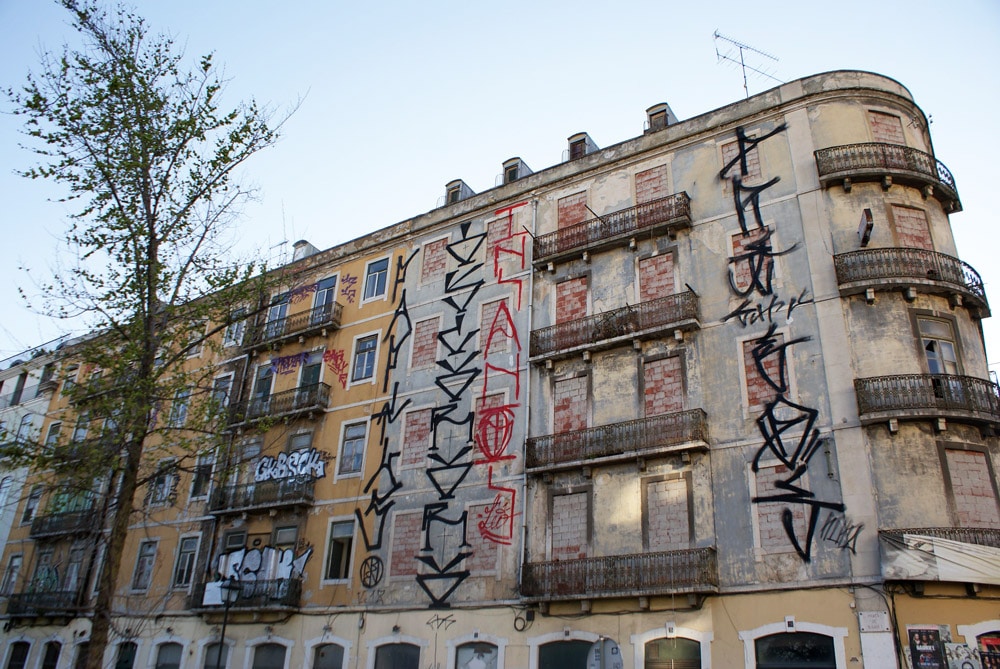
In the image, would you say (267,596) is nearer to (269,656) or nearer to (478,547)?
(269,656)

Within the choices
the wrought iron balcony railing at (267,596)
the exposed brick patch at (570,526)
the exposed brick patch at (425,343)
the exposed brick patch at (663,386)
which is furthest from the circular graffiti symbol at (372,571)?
the exposed brick patch at (663,386)

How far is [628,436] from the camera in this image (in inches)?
886

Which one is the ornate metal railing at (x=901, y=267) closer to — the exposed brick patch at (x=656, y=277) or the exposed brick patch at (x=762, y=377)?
the exposed brick patch at (x=762, y=377)

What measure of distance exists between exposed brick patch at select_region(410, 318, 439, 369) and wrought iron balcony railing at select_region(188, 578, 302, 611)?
8688 mm

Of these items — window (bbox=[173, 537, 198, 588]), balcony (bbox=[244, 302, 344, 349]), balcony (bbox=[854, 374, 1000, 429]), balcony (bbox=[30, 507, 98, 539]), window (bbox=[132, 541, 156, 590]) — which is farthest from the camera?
balcony (bbox=[30, 507, 98, 539])

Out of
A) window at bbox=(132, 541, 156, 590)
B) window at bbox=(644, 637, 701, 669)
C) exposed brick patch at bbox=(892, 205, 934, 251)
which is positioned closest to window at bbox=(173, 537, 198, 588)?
window at bbox=(132, 541, 156, 590)

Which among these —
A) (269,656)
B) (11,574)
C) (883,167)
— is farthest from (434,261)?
(11,574)

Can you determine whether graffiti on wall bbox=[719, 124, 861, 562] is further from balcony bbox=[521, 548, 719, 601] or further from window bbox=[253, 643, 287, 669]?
window bbox=[253, 643, 287, 669]

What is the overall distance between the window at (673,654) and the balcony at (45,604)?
24487 millimetres

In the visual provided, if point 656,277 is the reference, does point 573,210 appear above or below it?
above

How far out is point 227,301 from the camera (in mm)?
19578

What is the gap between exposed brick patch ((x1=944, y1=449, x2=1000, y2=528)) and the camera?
18.5 meters

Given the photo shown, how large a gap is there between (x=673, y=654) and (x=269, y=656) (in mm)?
14572

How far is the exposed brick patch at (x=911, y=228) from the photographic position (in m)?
21.9
